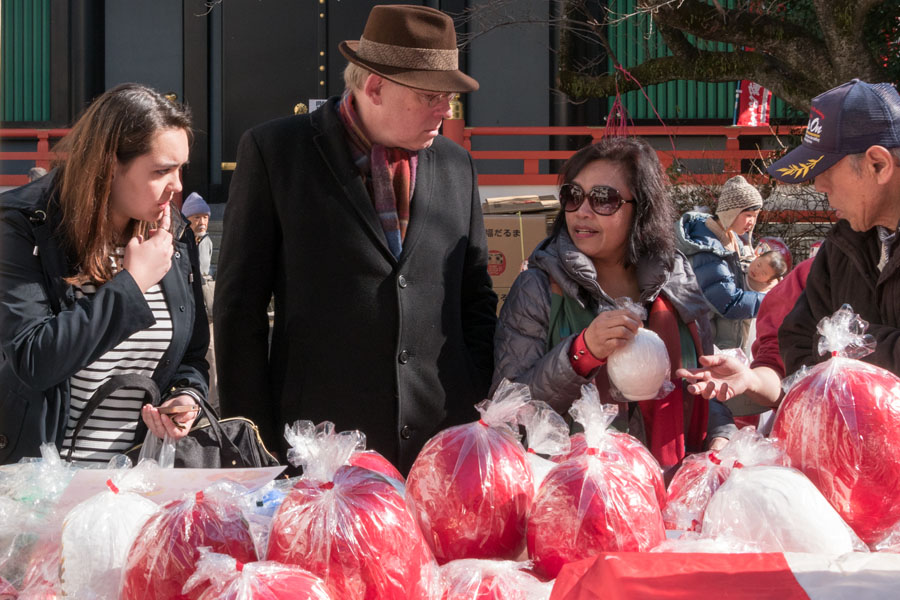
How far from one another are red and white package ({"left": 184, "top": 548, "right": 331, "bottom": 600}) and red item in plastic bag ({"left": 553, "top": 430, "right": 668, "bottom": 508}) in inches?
16.5

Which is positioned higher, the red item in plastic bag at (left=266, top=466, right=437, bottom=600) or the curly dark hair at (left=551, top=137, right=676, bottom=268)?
the curly dark hair at (left=551, top=137, right=676, bottom=268)

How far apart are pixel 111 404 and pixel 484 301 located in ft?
2.92

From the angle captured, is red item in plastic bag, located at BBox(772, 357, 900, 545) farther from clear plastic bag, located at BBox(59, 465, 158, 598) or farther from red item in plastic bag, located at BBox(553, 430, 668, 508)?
clear plastic bag, located at BBox(59, 465, 158, 598)

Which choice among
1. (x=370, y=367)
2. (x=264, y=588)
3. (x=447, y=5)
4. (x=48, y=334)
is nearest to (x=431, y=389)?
(x=370, y=367)

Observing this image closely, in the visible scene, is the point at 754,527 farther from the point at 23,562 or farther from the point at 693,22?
the point at 693,22

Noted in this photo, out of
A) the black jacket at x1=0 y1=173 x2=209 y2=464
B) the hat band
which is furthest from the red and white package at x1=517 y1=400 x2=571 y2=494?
the hat band

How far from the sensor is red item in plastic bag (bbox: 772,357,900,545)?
3.68 feet

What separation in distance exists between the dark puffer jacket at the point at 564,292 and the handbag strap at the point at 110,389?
715mm

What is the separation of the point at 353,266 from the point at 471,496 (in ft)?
2.94

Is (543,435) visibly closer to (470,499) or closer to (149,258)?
(470,499)

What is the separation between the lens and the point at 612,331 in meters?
1.56

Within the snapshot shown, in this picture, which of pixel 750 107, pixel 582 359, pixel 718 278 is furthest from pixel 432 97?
pixel 750 107

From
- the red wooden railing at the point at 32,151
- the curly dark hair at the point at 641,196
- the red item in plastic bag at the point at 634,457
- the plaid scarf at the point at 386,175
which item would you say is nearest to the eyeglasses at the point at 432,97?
the plaid scarf at the point at 386,175

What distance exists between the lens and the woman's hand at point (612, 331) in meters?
1.55
